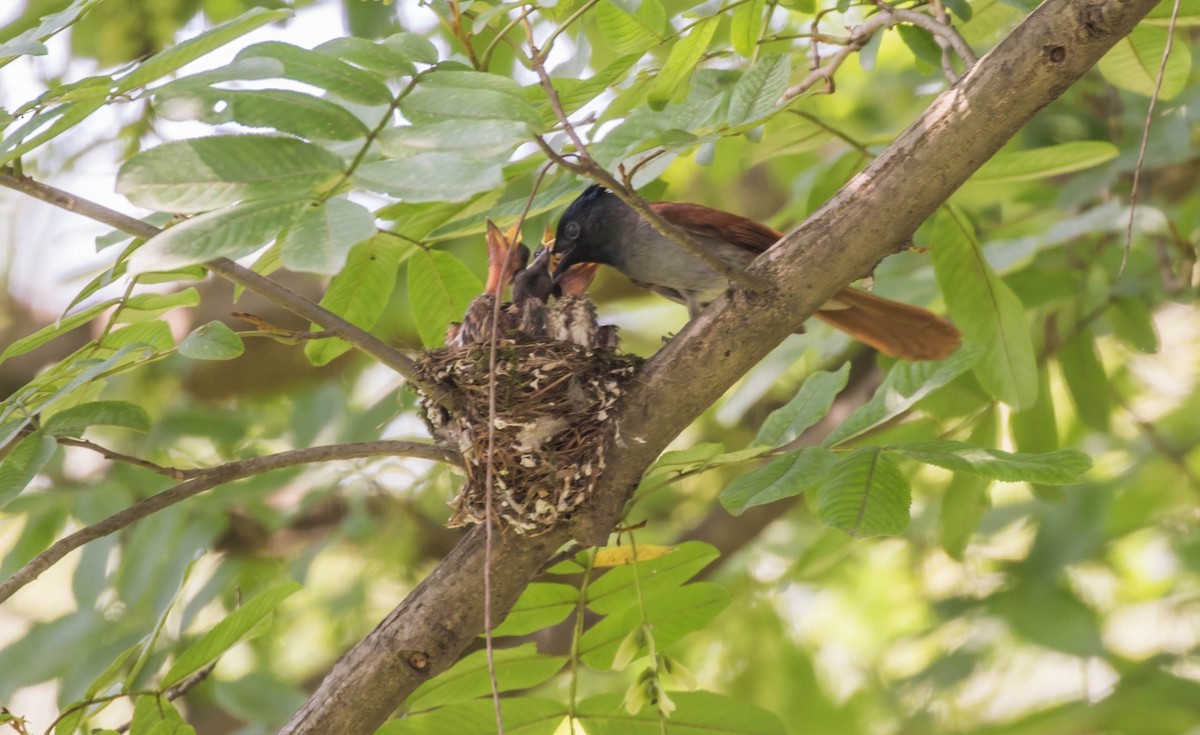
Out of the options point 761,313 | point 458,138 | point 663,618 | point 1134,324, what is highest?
point 458,138

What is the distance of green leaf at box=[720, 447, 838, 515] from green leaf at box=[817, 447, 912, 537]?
0.04m

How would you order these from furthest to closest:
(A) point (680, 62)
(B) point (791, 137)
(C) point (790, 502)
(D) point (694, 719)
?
(C) point (790, 502) → (B) point (791, 137) → (D) point (694, 719) → (A) point (680, 62)

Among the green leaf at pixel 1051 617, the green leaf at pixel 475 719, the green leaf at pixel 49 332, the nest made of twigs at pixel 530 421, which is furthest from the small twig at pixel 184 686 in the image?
the green leaf at pixel 1051 617

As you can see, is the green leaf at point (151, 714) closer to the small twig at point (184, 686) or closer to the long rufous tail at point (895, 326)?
the small twig at point (184, 686)

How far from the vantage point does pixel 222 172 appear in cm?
185

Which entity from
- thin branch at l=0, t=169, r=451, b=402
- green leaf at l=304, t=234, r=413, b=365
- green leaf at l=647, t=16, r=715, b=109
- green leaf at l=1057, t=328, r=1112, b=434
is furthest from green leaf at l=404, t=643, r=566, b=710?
green leaf at l=1057, t=328, r=1112, b=434

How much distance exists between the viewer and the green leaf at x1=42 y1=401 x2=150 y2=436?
8.36ft

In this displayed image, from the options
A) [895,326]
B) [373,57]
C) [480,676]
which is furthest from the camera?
[895,326]

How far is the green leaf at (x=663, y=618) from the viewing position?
309cm

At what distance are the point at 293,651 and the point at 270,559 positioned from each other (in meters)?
1.70

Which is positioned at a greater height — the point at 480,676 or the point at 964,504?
the point at 480,676

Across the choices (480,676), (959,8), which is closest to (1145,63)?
(959,8)

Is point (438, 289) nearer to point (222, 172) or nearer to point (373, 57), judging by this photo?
point (373, 57)

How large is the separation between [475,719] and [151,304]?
4.12 ft
